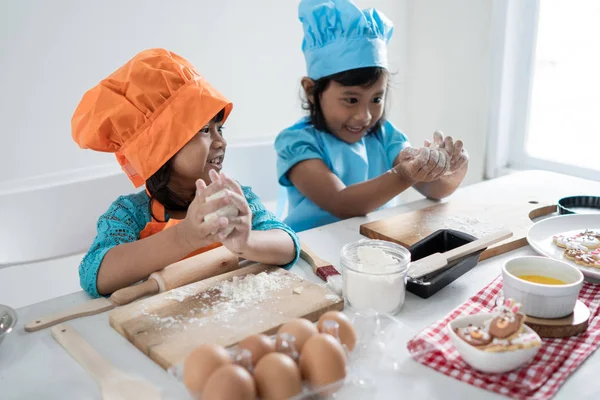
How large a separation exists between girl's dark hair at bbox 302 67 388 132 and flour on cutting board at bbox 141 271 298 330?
0.65 meters

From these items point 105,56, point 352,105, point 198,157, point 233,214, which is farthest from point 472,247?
point 105,56

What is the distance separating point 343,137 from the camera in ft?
5.00

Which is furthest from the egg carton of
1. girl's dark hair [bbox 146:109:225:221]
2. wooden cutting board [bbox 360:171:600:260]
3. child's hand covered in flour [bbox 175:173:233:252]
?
girl's dark hair [bbox 146:109:225:221]

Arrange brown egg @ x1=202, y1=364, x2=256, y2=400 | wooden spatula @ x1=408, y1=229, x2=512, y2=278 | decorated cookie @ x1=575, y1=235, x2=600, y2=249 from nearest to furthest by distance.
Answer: brown egg @ x1=202, y1=364, x2=256, y2=400 → wooden spatula @ x1=408, y1=229, x2=512, y2=278 → decorated cookie @ x1=575, y1=235, x2=600, y2=249

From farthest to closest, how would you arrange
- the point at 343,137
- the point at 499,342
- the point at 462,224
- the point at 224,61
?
the point at 224,61, the point at 343,137, the point at 462,224, the point at 499,342

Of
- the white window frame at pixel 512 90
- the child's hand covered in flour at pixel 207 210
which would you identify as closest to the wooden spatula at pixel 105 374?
the child's hand covered in flour at pixel 207 210

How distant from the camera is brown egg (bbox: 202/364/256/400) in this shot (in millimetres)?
542

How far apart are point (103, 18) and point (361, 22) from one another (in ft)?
2.49

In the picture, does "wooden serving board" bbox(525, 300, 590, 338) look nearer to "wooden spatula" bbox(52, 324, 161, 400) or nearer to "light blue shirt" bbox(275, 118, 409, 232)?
"wooden spatula" bbox(52, 324, 161, 400)

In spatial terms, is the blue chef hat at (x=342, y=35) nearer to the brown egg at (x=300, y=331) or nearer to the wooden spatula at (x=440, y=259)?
the wooden spatula at (x=440, y=259)

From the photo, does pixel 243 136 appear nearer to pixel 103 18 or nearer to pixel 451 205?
pixel 103 18

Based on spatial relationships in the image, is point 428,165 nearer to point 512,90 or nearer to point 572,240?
point 572,240

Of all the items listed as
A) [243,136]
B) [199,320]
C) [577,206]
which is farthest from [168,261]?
[243,136]

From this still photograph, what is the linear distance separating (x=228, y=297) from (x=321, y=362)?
28 cm
